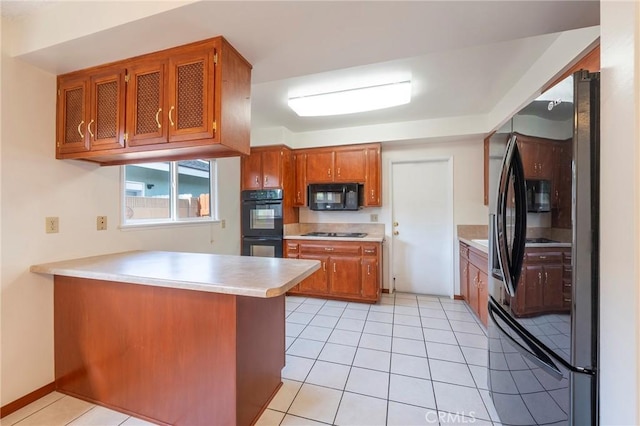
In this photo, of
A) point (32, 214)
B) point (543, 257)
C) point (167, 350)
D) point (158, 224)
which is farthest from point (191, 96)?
point (543, 257)

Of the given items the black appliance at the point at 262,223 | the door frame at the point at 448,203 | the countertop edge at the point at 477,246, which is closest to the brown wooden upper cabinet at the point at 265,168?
the black appliance at the point at 262,223

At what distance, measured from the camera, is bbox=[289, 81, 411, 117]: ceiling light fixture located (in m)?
2.46

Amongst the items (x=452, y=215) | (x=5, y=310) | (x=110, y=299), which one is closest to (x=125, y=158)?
(x=110, y=299)

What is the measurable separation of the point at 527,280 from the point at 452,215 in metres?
2.62

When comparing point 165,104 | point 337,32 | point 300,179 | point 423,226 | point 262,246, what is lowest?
point 262,246

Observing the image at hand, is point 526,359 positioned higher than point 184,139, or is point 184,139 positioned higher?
point 184,139

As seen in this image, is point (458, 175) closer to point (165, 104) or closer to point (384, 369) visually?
point (384, 369)

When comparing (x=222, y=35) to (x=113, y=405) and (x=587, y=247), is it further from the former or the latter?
(x=113, y=405)

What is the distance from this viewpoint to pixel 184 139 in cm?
153

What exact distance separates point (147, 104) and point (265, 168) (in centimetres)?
228

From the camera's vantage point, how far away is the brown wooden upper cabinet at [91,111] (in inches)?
67.0

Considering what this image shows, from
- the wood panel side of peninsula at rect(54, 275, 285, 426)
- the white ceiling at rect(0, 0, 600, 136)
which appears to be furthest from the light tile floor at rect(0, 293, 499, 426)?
the white ceiling at rect(0, 0, 600, 136)

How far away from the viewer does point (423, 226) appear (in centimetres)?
386

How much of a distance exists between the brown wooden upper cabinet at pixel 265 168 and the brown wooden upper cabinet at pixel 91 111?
220cm
